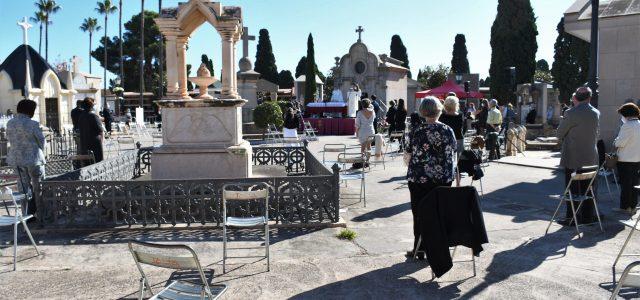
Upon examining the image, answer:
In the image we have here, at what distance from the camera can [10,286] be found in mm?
4988

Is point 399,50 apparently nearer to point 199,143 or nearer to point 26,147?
point 199,143

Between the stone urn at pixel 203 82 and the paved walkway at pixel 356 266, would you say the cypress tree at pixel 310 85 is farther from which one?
the paved walkway at pixel 356 266

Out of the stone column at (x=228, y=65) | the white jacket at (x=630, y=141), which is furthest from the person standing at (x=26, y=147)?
the white jacket at (x=630, y=141)

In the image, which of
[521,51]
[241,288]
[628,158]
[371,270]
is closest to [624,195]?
[628,158]

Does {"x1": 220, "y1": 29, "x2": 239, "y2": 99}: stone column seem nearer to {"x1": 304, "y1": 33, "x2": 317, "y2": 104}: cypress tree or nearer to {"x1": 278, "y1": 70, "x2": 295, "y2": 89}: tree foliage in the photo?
{"x1": 304, "y1": 33, "x2": 317, "y2": 104}: cypress tree

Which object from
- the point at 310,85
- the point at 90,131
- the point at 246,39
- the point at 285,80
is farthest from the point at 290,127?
the point at 285,80

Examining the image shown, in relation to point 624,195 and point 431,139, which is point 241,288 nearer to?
point 431,139

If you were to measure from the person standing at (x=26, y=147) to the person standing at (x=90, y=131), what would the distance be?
101 inches

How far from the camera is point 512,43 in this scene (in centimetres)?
3791

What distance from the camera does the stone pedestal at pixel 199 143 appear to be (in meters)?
8.35

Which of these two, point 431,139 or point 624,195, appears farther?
point 624,195

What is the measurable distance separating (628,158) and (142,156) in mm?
9008

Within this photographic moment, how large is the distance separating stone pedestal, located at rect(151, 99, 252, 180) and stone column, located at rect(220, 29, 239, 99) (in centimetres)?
29

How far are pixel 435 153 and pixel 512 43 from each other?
117 feet
